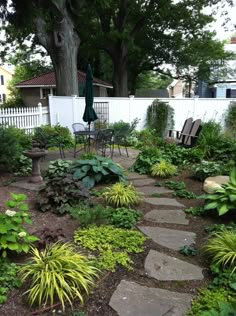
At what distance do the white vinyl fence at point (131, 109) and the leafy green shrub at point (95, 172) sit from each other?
19.8 ft

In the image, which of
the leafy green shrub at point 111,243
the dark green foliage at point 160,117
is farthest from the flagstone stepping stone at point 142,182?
the dark green foliage at point 160,117

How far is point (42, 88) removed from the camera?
832 inches

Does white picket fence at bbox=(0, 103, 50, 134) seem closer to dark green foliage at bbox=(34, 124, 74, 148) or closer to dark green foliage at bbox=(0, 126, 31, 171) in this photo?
dark green foliage at bbox=(34, 124, 74, 148)

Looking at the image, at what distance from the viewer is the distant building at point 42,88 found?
20344 mm

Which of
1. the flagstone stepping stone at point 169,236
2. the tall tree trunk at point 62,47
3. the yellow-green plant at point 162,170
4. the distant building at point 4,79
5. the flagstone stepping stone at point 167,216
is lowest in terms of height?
the flagstone stepping stone at point 169,236

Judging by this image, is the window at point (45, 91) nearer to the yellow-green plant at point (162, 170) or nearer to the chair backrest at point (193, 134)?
the chair backrest at point (193, 134)

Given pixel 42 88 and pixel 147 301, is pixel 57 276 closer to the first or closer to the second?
pixel 147 301

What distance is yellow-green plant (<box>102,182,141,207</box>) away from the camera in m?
3.91

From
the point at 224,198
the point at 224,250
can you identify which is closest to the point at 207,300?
the point at 224,250

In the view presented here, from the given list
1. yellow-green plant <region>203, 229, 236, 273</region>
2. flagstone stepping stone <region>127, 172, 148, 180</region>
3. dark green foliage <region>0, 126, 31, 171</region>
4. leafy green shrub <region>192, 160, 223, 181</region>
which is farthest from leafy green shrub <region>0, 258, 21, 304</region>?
leafy green shrub <region>192, 160, 223, 181</region>

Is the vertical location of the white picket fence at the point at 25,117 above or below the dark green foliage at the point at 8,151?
above

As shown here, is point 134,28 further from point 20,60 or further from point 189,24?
point 20,60

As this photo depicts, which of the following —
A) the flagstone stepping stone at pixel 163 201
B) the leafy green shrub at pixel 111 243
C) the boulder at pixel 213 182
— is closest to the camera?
the leafy green shrub at pixel 111 243

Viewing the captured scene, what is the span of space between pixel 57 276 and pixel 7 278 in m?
0.41
